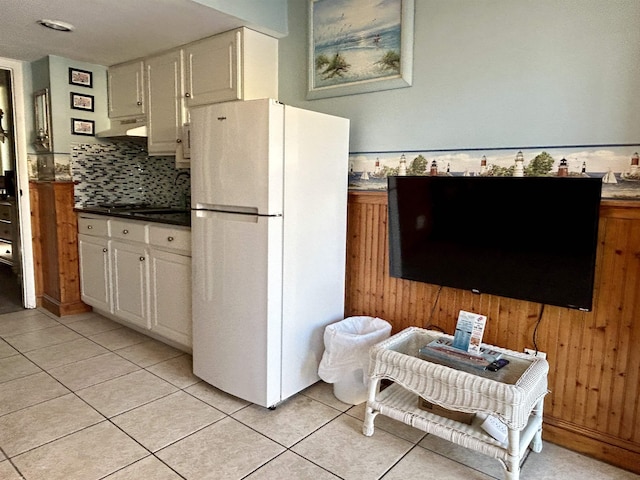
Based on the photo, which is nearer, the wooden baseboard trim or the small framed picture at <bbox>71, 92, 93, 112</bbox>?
the wooden baseboard trim

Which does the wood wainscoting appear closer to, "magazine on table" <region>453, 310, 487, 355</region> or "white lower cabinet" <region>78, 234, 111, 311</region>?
"magazine on table" <region>453, 310, 487, 355</region>

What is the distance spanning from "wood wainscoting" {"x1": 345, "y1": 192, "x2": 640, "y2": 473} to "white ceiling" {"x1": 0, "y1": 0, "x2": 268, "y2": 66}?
1972 millimetres

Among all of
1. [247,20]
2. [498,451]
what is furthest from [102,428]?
[247,20]

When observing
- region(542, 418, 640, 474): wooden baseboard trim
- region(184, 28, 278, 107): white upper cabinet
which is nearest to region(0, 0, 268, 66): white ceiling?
Result: region(184, 28, 278, 107): white upper cabinet

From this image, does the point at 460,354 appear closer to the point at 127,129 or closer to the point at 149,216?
the point at 149,216

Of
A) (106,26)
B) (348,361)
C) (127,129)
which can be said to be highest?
(106,26)

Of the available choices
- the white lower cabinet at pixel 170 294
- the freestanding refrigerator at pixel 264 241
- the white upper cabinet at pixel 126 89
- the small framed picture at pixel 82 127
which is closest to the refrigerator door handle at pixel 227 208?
the freestanding refrigerator at pixel 264 241

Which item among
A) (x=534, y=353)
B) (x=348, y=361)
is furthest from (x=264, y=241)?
(x=534, y=353)

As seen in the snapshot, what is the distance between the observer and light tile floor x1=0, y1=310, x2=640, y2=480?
1768 mm

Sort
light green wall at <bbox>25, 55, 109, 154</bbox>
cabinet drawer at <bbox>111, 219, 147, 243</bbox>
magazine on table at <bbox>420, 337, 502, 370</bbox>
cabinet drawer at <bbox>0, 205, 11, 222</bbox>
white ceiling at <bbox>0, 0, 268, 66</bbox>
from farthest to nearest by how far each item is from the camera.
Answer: cabinet drawer at <bbox>0, 205, 11, 222</bbox> → light green wall at <bbox>25, 55, 109, 154</bbox> → cabinet drawer at <bbox>111, 219, 147, 243</bbox> → white ceiling at <bbox>0, 0, 268, 66</bbox> → magazine on table at <bbox>420, 337, 502, 370</bbox>

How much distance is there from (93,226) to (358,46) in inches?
95.0

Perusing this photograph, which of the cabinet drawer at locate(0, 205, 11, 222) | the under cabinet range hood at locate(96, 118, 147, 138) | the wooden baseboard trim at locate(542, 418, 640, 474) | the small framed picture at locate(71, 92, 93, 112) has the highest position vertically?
the small framed picture at locate(71, 92, 93, 112)

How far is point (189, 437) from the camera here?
197 cm

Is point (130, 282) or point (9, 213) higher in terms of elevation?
point (9, 213)
